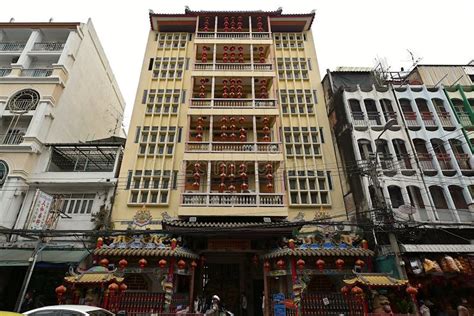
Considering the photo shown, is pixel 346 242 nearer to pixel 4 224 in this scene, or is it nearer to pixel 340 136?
pixel 340 136

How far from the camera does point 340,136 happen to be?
1923cm

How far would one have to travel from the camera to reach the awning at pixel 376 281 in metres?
11.3

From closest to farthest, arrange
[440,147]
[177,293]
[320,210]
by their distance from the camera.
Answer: [177,293]
[320,210]
[440,147]

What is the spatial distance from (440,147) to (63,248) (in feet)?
84.1

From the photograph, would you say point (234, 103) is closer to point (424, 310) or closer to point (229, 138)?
point (229, 138)

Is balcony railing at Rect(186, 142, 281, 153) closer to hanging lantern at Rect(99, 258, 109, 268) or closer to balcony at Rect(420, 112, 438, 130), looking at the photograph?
hanging lantern at Rect(99, 258, 109, 268)

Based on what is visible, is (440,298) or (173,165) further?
(173,165)

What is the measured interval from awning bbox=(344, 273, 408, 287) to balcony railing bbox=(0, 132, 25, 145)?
2332cm

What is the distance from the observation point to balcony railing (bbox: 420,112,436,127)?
18953 mm

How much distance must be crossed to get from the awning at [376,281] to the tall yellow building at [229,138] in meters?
3.82

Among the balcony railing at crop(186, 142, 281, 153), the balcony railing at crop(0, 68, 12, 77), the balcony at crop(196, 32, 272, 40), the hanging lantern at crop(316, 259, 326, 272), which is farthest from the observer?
the balcony at crop(196, 32, 272, 40)

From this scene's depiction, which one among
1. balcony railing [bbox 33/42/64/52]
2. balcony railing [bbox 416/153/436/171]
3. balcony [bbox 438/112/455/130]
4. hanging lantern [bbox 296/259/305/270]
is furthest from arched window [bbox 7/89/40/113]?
balcony [bbox 438/112/455/130]

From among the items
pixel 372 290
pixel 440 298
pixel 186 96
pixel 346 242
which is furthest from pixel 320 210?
pixel 186 96

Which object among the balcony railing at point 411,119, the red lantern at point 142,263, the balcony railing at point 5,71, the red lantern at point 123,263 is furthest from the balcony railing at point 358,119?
the balcony railing at point 5,71
